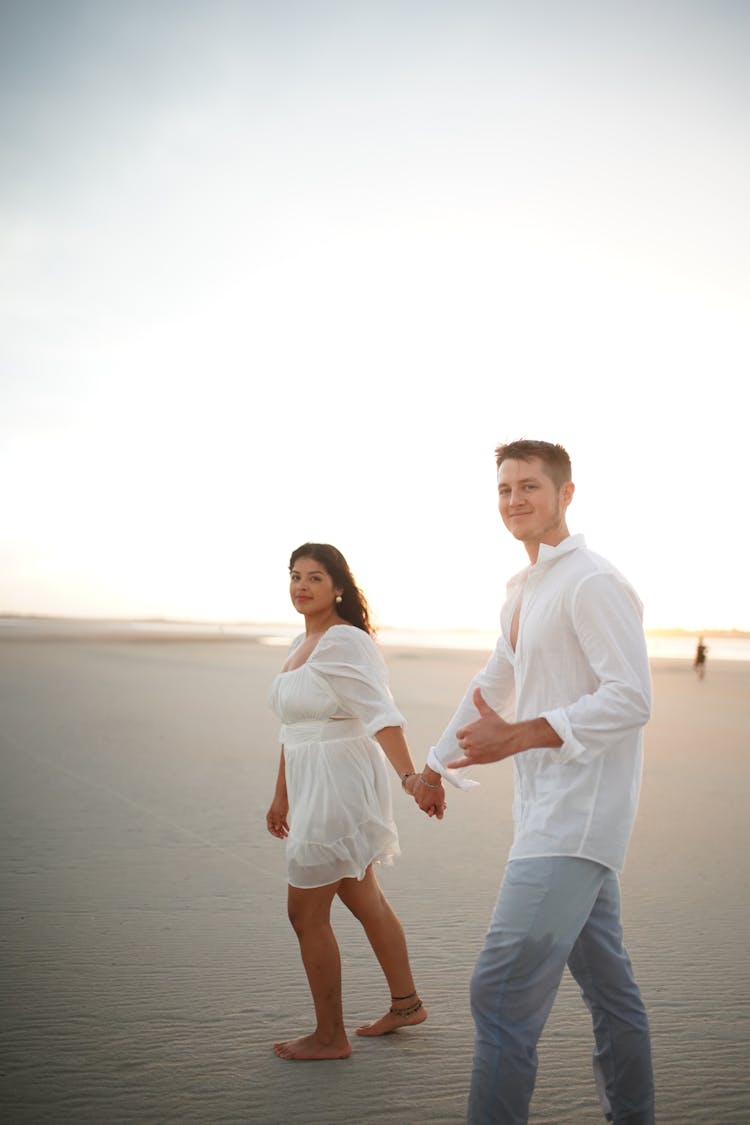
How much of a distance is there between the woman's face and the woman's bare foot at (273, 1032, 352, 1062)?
1.88m

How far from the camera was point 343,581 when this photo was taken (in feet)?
14.8

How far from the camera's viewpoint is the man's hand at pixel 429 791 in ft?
11.8

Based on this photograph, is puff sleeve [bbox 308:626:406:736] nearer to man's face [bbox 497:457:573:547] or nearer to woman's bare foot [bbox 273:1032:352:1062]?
man's face [bbox 497:457:573:547]

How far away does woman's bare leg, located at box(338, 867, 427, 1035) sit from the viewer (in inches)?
163

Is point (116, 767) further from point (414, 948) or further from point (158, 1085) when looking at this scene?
point (158, 1085)

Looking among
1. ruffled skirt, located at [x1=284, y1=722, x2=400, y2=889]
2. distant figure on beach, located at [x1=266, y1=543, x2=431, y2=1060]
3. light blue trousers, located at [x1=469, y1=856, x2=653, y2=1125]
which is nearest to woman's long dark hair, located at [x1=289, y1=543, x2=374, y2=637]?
distant figure on beach, located at [x1=266, y1=543, x2=431, y2=1060]

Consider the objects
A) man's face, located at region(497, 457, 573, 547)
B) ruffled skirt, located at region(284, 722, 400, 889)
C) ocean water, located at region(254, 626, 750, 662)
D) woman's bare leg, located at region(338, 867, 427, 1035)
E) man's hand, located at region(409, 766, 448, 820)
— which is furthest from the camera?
ocean water, located at region(254, 626, 750, 662)

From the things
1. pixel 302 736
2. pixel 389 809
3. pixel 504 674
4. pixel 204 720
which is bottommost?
pixel 204 720

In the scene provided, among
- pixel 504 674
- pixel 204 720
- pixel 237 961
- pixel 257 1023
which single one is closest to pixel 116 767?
pixel 204 720

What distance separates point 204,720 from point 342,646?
12537mm

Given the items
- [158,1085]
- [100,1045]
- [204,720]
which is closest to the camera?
[158,1085]

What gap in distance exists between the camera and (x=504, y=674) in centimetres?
343

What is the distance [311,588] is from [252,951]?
2.37 metres

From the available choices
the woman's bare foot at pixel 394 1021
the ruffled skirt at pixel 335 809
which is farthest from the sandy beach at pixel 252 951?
the ruffled skirt at pixel 335 809
